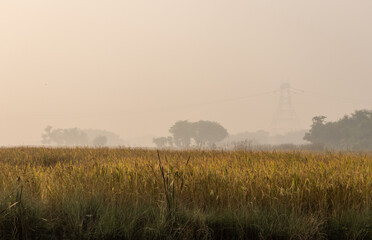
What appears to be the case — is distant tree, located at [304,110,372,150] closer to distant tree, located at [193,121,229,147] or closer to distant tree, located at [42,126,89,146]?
distant tree, located at [193,121,229,147]

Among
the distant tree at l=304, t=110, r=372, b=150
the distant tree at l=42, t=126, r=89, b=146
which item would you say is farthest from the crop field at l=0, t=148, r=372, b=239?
the distant tree at l=42, t=126, r=89, b=146

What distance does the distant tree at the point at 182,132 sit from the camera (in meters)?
95.5

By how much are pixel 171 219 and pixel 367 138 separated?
59592mm

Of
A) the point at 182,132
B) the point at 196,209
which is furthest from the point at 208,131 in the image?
the point at 196,209

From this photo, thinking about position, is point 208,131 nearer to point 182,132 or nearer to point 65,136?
point 182,132

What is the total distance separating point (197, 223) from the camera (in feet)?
13.4

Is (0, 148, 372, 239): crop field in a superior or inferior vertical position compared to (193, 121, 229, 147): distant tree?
inferior

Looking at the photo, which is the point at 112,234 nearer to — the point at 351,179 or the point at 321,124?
the point at 351,179

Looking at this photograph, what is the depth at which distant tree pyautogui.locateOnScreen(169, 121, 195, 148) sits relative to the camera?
95500mm

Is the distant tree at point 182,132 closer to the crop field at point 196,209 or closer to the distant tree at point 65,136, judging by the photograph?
the distant tree at point 65,136

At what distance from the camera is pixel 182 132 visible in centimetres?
9588

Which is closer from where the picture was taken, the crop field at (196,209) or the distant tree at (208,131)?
the crop field at (196,209)

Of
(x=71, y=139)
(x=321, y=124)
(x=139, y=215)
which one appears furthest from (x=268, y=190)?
(x=71, y=139)

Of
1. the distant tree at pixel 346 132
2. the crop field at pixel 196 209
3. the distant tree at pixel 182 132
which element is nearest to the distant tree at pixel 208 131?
the distant tree at pixel 182 132
